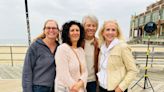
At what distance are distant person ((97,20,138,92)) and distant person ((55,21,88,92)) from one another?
0.82ft

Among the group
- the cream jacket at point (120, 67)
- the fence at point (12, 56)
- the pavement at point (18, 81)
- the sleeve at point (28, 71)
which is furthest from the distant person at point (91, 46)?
the fence at point (12, 56)

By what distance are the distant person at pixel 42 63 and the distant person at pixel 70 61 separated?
11 cm

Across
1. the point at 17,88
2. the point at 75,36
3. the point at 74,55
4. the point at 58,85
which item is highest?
the point at 75,36

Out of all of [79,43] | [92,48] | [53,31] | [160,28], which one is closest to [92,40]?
[92,48]

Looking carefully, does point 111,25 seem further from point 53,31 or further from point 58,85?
point 58,85

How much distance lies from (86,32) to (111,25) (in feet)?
1.16

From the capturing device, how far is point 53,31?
2.35 metres

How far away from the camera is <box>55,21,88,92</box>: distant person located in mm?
2223

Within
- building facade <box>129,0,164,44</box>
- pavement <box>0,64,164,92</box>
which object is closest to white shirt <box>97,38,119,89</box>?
pavement <box>0,64,164,92</box>

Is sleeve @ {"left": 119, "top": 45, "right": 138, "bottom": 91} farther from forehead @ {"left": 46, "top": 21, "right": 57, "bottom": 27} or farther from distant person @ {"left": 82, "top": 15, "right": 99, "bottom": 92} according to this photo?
forehead @ {"left": 46, "top": 21, "right": 57, "bottom": 27}

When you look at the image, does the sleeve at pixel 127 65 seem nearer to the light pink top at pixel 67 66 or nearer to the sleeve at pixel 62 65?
the light pink top at pixel 67 66

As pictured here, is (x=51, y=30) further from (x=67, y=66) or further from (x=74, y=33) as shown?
(x=67, y=66)

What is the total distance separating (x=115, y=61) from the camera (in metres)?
2.40

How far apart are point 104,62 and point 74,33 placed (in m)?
0.45
